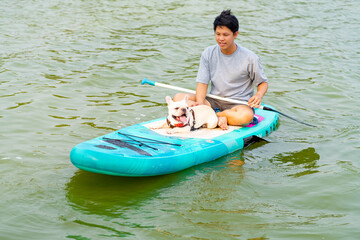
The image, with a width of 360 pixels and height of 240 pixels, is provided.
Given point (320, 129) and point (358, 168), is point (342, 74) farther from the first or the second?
point (358, 168)

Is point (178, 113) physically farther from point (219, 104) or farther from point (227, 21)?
point (227, 21)

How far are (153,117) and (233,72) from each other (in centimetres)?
156

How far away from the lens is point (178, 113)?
5.08 meters

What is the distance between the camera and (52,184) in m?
4.39

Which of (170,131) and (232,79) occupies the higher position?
(232,79)

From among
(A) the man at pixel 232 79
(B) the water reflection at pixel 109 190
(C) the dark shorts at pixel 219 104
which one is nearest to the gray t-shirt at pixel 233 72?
(A) the man at pixel 232 79

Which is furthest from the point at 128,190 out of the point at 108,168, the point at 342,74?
the point at 342,74

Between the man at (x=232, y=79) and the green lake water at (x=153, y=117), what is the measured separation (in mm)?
474

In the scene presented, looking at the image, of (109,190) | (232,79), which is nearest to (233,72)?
(232,79)

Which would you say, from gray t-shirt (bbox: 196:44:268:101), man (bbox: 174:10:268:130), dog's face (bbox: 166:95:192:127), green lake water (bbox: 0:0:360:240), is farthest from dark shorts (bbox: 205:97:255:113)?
dog's face (bbox: 166:95:192:127)

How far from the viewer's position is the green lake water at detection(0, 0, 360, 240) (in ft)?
12.5

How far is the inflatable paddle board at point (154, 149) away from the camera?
411cm

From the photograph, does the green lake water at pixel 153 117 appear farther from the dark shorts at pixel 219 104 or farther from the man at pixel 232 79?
the dark shorts at pixel 219 104

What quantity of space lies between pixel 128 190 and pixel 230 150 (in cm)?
137
